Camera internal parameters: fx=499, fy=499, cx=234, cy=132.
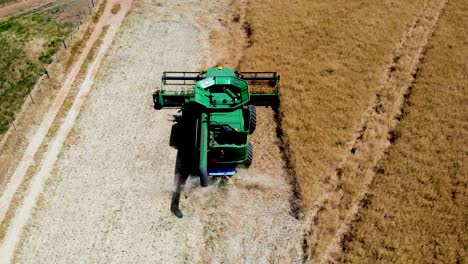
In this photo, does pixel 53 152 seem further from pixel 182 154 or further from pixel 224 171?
pixel 224 171

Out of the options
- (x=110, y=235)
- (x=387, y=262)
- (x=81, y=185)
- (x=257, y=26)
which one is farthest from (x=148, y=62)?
(x=387, y=262)

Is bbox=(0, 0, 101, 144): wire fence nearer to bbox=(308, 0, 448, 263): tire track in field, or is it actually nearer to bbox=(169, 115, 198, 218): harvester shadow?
bbox=(169, 115, 198, 218): harvester shadow

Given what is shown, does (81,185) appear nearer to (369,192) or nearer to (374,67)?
(369,192)

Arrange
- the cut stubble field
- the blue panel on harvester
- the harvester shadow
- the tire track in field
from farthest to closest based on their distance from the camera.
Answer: the harvester shadow
the blue panel on harvester
the tire track in field
the cut stubble field

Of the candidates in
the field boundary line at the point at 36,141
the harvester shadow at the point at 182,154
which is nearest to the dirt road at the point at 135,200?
the harvester shadow at the point at 182,154

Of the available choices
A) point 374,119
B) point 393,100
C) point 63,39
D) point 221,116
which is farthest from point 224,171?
point 63,39

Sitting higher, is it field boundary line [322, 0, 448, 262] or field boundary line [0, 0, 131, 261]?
field boundary line [322, 0, 448, 262]

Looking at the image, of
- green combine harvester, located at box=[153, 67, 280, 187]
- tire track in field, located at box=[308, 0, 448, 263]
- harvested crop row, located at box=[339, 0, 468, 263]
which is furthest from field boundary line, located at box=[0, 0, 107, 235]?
harvested crop row, located at box=[339, 0, 468, 263]
